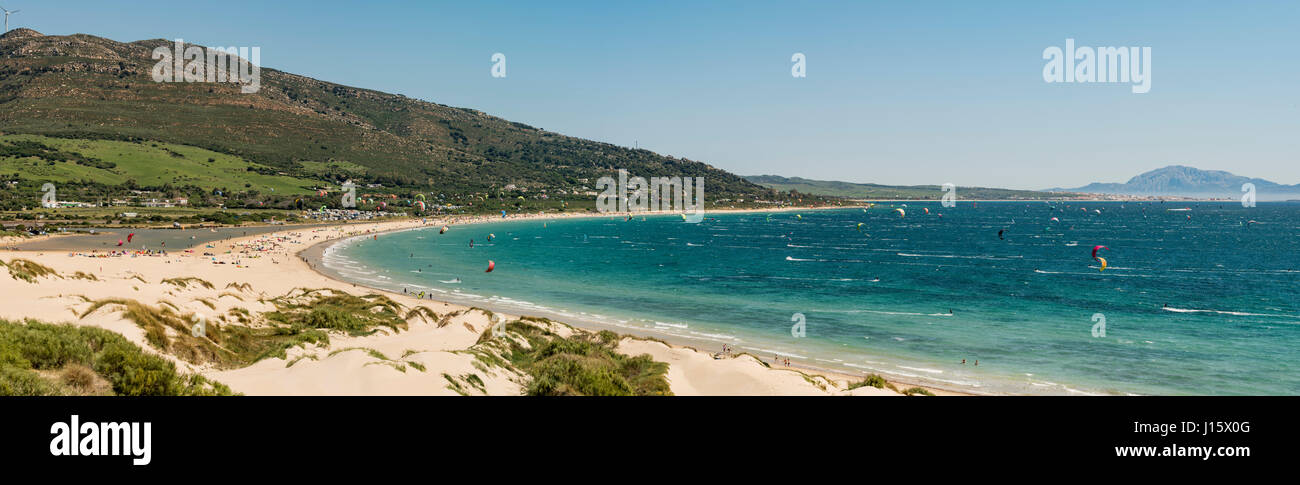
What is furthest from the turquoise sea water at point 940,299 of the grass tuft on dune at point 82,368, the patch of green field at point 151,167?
the patch of green field at point 151,167

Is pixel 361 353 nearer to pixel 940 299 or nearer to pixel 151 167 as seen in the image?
pixel 940 299

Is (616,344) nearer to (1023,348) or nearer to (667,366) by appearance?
(667,366)

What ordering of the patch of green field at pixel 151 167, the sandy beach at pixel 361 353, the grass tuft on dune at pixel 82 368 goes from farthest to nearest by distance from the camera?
1. the patch of green field at pixel 151 167
2. the sandy beach at pixel 361 353
3. the grass tuft on dune at pixel 82 368

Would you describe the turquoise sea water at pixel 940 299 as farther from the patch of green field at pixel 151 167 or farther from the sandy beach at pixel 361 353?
the patch of green field at pixel 151 167

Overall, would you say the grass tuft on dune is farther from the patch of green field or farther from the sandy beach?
the patch of green field

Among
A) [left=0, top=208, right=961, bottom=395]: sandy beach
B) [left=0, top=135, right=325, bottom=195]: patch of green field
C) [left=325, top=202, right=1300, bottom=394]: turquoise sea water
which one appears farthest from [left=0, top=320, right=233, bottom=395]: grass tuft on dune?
[left=0, top=135, right=325, bottom=195]: patch of green field

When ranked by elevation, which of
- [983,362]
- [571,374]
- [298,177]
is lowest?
[983,362]
